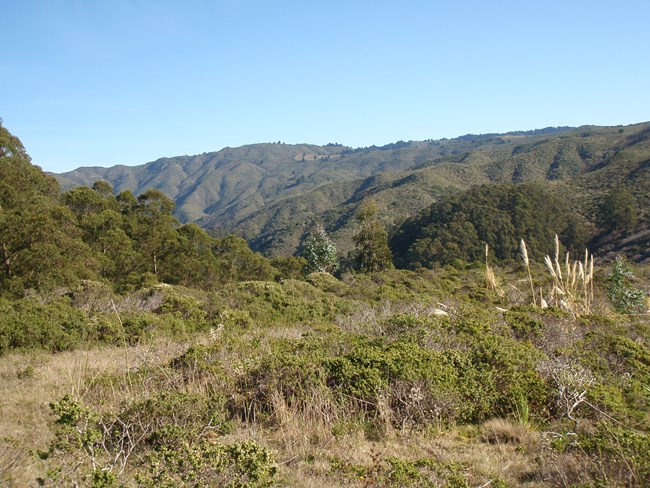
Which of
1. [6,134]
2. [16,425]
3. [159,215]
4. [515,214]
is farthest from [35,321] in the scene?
[515,214]

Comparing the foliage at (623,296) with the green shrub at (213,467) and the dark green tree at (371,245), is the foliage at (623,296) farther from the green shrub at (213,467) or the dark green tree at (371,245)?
the dark green tree at (371,245)

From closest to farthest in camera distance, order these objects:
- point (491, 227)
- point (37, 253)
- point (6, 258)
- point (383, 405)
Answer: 1. point (383, 405)
2. point (37, 253)
3. point (6, 258)
4. point (491, 227)

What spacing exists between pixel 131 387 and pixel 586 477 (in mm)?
4049

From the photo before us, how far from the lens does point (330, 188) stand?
149 meters

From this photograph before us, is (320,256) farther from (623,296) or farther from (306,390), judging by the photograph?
(306,390)

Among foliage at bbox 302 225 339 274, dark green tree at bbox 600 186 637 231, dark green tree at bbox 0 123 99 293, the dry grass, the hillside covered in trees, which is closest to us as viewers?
the hillside covered in trees

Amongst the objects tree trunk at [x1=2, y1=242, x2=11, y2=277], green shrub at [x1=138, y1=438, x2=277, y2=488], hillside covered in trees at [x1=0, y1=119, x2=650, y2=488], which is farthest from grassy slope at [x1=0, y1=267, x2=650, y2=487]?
tree trunk at [x1=2, y1=242, x2=11, y2=277]

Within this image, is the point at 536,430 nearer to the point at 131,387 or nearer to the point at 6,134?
the point at 131,387

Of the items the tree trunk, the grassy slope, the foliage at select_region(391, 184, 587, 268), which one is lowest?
the foliage at select_region(391, 184, 587, 268)

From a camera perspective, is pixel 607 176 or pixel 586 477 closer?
pixel 586 477

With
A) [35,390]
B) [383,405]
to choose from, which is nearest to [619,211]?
[383,405]

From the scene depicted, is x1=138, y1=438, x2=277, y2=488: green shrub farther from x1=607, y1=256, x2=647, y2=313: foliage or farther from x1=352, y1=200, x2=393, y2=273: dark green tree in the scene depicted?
x1=352, y1=200, x2=393, y2=273: dark green tree

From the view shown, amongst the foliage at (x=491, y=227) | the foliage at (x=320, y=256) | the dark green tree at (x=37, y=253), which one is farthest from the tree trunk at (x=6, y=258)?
the foliage at (x=491, y=227)

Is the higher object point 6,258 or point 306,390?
point 6,258
